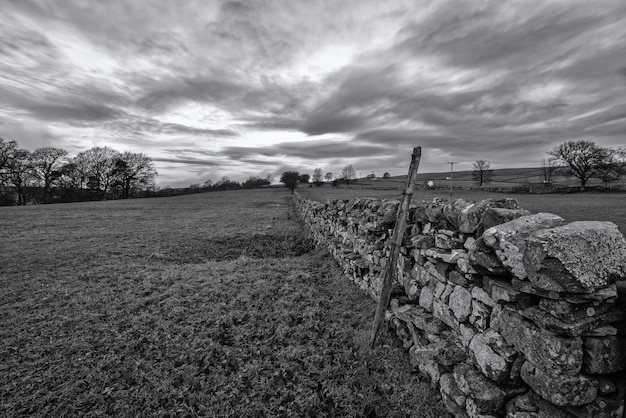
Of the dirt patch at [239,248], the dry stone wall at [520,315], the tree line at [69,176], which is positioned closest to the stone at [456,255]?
the dry stone wall at [520,315]

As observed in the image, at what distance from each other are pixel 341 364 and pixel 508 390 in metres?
2.36

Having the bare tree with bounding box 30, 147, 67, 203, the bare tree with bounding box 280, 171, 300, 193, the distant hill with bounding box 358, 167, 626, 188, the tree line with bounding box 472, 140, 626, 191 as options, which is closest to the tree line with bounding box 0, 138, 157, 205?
the bare tree with bounding box 30, 147, 67, 203

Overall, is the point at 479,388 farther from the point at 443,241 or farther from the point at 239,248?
the point at 239,248

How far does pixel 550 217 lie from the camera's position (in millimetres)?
2951

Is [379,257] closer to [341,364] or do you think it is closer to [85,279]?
[341,364]

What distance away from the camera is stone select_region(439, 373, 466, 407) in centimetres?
328

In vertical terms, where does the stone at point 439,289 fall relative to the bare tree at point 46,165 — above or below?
below

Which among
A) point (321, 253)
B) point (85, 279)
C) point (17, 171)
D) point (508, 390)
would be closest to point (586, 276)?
point (508, 390)

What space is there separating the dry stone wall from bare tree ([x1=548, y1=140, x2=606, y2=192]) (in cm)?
5320

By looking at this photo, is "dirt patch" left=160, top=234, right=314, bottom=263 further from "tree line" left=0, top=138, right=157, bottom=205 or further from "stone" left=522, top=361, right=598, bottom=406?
"tree line" left=0, top=138, right=157, bottom=205

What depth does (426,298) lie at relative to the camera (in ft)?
15.1

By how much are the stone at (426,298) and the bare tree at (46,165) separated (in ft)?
205

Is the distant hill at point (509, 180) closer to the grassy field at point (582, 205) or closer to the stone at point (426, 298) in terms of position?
the grassy field at point (582, 205)

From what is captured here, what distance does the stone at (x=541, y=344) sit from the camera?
2.37 meters
